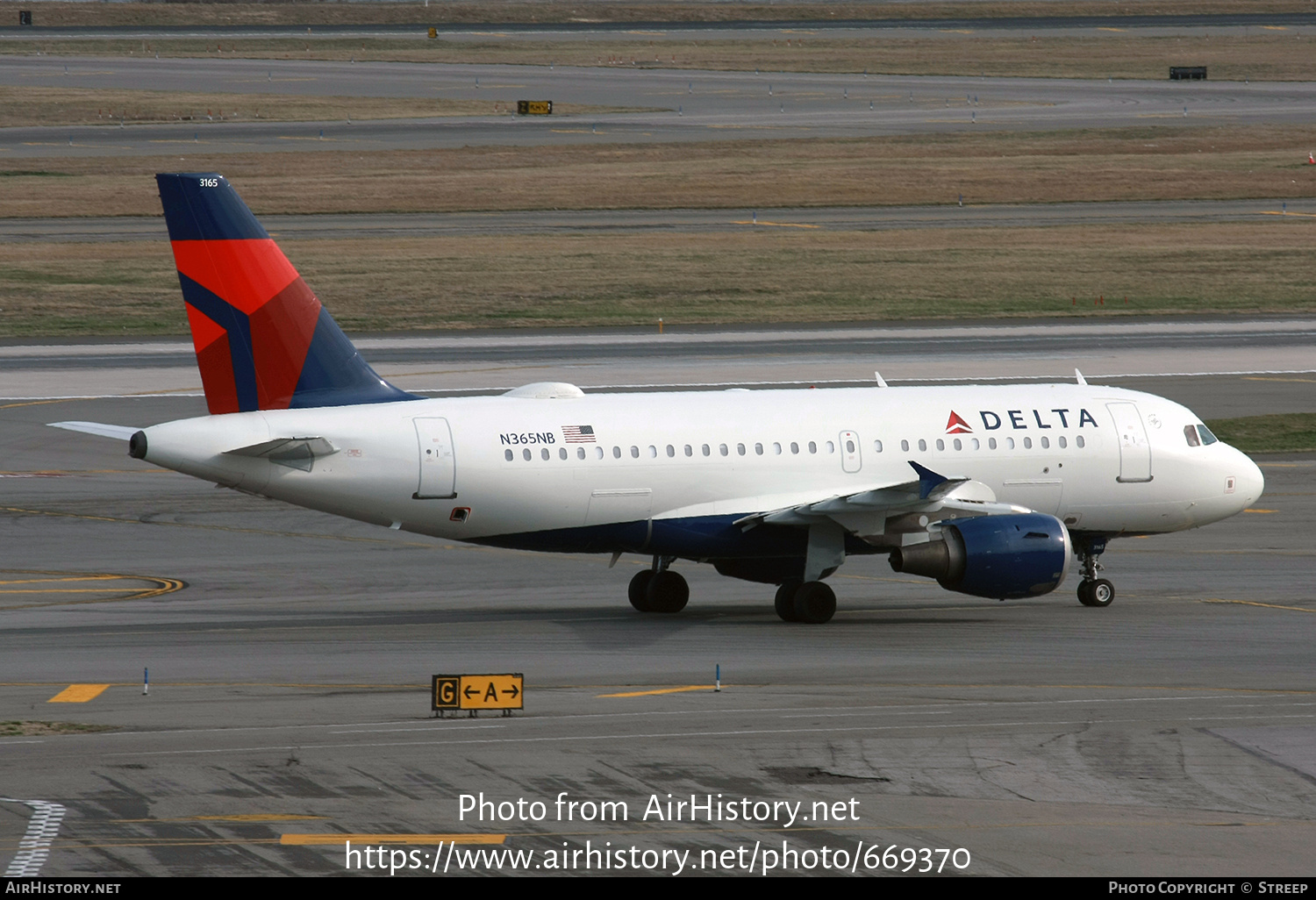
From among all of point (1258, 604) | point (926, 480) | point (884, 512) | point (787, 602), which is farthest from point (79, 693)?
point (1258, 604)

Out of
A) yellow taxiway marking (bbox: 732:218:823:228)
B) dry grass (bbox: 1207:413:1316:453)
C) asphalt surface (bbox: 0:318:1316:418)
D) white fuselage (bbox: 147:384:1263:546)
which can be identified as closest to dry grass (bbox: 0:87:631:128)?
yellow taxiway marking (bbox: 732:218:823:228)

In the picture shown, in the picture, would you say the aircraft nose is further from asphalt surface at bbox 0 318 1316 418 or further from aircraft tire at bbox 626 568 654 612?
asphalt surface at bbox 0 318 1316 418

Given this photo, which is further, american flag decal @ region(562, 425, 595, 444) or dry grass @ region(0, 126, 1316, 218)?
dry grass @ region(0, 126, 1316, 218)

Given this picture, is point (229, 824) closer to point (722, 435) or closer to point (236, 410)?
point (236, 410)

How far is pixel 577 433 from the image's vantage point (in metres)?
35.0

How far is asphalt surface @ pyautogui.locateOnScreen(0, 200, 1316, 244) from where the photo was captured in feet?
329

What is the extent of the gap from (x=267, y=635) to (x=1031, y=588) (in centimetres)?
1395

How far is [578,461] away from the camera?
34.8 metres

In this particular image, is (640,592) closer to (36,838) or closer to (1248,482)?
Result: (1248,482)

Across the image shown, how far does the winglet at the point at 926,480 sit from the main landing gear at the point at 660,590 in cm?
523

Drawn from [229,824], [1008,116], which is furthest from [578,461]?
[1008,116]

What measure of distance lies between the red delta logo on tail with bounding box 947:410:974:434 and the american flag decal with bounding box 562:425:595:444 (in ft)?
23.7

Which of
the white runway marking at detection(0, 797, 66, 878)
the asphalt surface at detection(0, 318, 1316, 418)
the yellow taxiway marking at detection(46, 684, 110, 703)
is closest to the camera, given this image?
the white runway marking at detection(0, 797, 66, 878)

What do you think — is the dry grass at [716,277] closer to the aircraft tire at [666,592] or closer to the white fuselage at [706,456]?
the white fuselage at [706,456]
